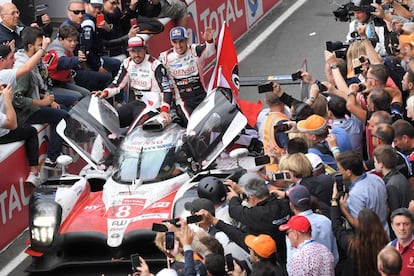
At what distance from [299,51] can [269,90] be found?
7.77 m

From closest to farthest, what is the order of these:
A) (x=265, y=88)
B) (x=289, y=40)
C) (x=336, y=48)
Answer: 1. (x=265, y=88)
2. (x=336, y=48)
3. (x=289, y=40)

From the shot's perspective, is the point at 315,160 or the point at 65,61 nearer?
the point at 315,160

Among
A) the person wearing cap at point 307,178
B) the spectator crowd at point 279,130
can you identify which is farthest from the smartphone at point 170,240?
the person wearing cap at point 307,178

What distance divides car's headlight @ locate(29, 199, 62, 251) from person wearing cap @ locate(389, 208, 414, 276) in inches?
200

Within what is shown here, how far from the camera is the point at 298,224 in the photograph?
11484 millimetres

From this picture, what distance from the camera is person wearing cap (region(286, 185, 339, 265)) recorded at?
11938 mm

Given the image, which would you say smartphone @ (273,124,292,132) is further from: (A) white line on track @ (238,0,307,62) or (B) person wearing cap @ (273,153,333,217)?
(A) white line on track @ (238,0,307,62)

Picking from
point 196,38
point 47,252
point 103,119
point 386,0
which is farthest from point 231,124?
point 196,38

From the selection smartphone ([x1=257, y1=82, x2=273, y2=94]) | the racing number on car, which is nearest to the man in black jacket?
the racing number on car

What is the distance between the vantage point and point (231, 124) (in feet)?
53.8

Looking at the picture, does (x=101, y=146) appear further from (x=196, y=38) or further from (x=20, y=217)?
(x=196, y=38)

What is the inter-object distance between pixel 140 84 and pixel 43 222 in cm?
355

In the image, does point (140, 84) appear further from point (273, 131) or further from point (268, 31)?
point (268, 31)

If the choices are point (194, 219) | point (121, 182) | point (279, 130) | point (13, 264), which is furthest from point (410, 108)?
point (13, 264)
